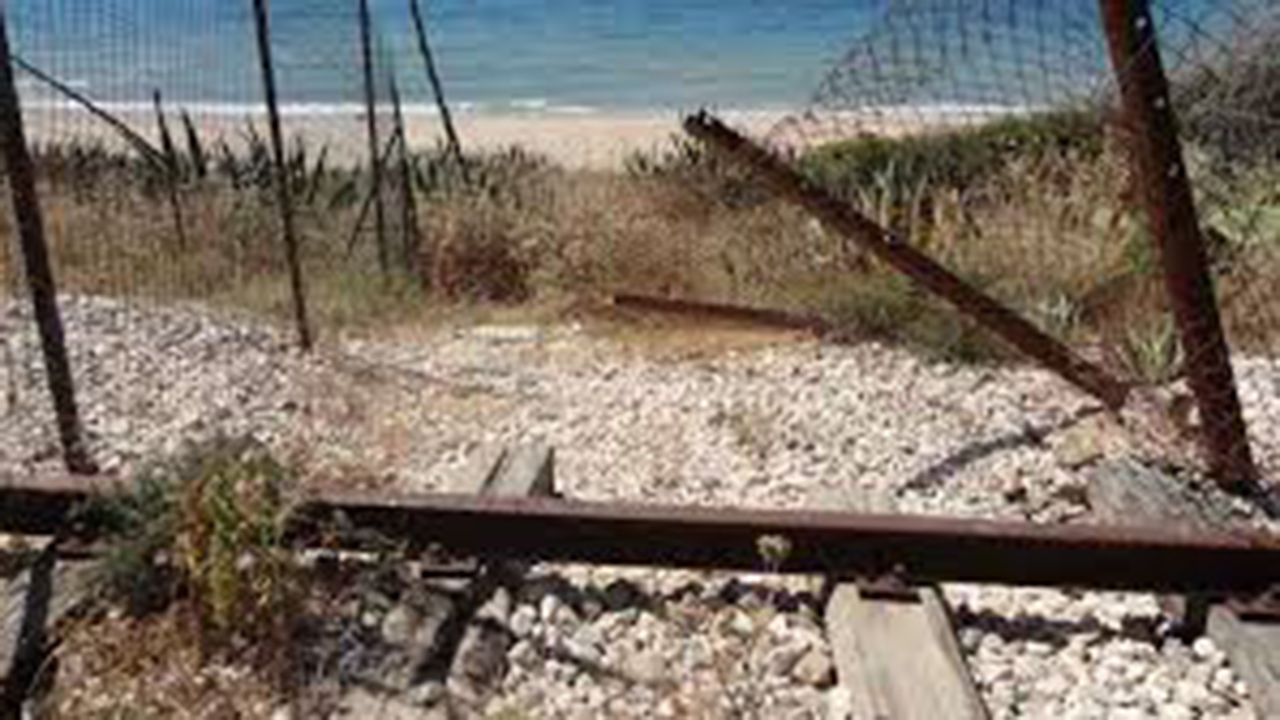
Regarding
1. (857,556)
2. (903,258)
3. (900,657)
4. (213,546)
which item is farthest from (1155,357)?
(213,546)

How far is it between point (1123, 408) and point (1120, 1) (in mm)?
1655

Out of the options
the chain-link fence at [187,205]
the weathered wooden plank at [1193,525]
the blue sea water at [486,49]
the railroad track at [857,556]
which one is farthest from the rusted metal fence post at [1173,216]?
the chain-link fence at [187,205]

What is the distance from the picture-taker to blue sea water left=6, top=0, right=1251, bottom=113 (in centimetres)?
930

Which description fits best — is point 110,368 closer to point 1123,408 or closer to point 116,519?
point 116,519

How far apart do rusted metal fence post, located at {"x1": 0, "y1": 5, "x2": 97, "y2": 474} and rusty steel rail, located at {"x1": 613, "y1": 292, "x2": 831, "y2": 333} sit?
8.89 ft

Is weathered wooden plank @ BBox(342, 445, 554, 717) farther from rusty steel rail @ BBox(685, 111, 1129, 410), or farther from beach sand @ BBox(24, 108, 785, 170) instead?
beach sand @ BBox(24, 108, 785, 170)

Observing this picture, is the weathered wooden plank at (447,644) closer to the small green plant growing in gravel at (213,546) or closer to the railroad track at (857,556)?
the railroad track at (857,556)

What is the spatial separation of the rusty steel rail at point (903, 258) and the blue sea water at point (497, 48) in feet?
2.02

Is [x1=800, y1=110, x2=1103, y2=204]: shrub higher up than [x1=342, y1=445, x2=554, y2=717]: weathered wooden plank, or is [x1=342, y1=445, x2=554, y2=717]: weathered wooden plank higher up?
[x1=800, y1=110, x2=1103, y2=204]: shrub

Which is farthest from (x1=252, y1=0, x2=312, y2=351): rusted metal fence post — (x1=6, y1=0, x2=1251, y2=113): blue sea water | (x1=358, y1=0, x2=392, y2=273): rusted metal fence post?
(x1=358, y1=0, x2=392, y2=273): rusted metal fence post

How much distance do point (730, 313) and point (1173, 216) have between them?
263cm

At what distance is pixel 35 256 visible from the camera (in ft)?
18.2

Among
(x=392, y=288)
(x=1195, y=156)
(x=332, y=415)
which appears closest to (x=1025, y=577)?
(x=332, y=415)

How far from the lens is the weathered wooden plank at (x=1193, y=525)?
3.88m
